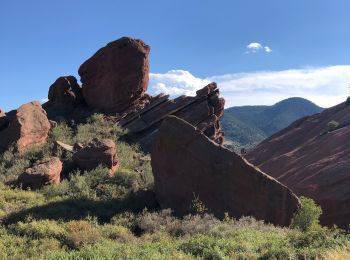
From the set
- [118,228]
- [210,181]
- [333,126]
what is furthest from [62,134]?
[333,126]

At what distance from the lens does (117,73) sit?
1273 inches

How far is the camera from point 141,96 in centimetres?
3431

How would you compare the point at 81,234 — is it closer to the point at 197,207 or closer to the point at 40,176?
the point at 197,207

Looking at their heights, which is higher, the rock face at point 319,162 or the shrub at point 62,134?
the shrub at point 62,134

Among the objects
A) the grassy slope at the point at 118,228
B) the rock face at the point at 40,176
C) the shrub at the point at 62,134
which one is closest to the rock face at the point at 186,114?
the shrub at the point at 62,134

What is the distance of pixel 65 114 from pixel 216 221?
2154 centimetres

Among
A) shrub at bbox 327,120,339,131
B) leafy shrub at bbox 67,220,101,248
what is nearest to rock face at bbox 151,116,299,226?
leafy shrub at bbox 67,220,101,248

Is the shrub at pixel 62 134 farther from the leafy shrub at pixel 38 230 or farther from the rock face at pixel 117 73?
the leafy shrub at pixel 38 230

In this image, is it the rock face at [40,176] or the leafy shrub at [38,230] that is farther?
the rock face at [40,176]

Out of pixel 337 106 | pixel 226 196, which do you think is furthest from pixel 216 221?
pixel 337 106

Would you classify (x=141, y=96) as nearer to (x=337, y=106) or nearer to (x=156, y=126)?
(x=156, y=126)

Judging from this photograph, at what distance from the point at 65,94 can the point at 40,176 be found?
16783 millimetres

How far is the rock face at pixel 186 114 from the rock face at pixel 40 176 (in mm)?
9630

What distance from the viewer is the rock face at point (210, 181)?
53.4ft
